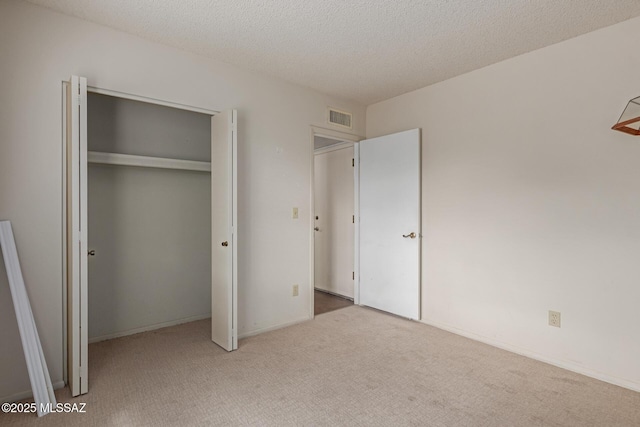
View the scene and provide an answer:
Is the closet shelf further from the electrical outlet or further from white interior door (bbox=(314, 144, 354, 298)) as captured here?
the electrical outlet

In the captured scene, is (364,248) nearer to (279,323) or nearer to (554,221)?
(279,323)

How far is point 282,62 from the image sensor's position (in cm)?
311

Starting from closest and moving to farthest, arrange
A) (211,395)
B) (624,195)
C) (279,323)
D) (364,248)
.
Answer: (211,395), (624,195), (279,323), (364,248)

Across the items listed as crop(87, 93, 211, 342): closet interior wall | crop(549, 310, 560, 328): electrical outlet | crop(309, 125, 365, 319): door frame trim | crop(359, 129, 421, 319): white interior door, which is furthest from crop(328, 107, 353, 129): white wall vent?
crop(549, 310, 560, 328): electrical outlet

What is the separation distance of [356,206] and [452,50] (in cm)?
209

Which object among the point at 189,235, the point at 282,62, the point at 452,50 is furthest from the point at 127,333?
the point at 452,50

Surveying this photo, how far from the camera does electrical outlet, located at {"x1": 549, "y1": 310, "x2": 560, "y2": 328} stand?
8.86 feet

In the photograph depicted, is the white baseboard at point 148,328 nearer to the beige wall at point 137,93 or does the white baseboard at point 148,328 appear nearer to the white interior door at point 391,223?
the beige wall at point 137,93

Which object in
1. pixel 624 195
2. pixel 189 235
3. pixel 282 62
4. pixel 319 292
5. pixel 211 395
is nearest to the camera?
pixel 211 395

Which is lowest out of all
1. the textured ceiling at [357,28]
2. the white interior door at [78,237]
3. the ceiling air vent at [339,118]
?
the white interior door at [78,237]

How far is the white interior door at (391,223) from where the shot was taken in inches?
145

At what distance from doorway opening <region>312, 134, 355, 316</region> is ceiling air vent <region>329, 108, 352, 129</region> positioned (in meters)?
0.29

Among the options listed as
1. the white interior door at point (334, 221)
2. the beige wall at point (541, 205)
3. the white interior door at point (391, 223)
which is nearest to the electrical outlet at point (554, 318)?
the beige wall at point (541, 205)

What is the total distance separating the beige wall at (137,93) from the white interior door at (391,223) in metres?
0.85
